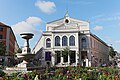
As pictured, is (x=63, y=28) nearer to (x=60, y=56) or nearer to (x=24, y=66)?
(x=60, y=56)

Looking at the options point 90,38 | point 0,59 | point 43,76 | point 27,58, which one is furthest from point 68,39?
point 43,76

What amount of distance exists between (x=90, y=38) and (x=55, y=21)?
13289mm

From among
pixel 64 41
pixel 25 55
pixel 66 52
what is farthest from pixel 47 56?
pixel 25 55

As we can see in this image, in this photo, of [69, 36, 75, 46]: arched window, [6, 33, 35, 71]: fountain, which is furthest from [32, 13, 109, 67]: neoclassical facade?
[6, 33, 35, 71]: fountain

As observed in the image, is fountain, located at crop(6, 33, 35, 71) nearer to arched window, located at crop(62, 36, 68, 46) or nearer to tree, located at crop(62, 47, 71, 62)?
tree, located at crop(62, 47, 71, 62)

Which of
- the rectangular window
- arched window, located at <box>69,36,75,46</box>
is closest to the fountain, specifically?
arched window, located at <box>69,36,75,46</box>

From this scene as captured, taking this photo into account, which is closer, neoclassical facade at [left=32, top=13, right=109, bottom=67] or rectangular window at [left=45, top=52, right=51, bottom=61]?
neoclassical facade at [left=32, top=13, right=109, bottom=67]

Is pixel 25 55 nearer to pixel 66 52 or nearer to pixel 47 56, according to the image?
pixel 66 52

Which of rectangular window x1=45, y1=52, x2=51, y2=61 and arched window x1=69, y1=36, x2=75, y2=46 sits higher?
arched window x1=69, y1=36, x2=75, y2=46

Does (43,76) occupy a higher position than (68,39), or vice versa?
(68,39)

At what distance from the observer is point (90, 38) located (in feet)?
195

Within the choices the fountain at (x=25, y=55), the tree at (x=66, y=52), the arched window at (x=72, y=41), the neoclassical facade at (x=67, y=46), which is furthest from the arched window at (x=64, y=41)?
the fountain at (x=25, y=55)

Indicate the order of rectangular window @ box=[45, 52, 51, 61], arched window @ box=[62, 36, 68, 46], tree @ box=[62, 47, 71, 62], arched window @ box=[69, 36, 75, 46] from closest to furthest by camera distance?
tree @ box=[62, 47, 71, 62]
arched window @ box=[69, 36, 75, 46]
arched window @ box=[62, 36, 68, 46]
rectangular window @ box=[45, 52, 51, 61]

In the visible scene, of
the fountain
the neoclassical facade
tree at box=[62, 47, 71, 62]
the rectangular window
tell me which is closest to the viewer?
the fountain
